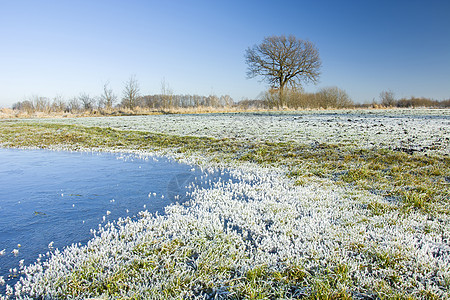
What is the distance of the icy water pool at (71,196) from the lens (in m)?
2.78

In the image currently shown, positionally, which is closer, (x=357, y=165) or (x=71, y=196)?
(x=71, y=196)

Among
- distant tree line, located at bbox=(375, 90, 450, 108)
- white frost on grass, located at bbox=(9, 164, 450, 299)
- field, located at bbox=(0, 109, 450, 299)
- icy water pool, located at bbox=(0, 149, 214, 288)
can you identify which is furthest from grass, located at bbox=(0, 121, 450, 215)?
distant tree line, located at bbox=(375, 90, 450, 108)

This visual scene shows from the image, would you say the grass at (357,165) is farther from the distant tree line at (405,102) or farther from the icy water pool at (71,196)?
the distant tree line at (405,102)

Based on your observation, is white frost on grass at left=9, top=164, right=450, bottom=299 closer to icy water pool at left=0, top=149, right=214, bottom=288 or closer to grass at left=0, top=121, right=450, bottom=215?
icy water pool at left=0, top=149, right=214, bottom=288

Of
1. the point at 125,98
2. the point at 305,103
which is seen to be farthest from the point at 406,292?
the point at 125,98

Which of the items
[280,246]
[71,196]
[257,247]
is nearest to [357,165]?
[280,246]

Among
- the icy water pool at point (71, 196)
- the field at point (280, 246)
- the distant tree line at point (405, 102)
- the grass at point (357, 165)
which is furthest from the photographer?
the distant tree line at point (405, 102)

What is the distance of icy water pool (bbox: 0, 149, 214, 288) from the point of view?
9.11 feet

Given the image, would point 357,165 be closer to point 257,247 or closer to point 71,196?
point 257,247

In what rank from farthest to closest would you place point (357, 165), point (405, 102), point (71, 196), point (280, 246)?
point (405, 102) → point (357, 165) → point (71, 196) → point (280, 246)

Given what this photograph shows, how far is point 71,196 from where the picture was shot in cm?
415

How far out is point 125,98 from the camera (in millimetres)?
49750

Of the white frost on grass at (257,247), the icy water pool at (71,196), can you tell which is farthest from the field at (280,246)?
the icy water pool at (71,196)

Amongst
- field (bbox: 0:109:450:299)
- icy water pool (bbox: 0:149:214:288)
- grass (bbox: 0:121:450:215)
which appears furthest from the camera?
grass (bbox: 0:121:450:215)
